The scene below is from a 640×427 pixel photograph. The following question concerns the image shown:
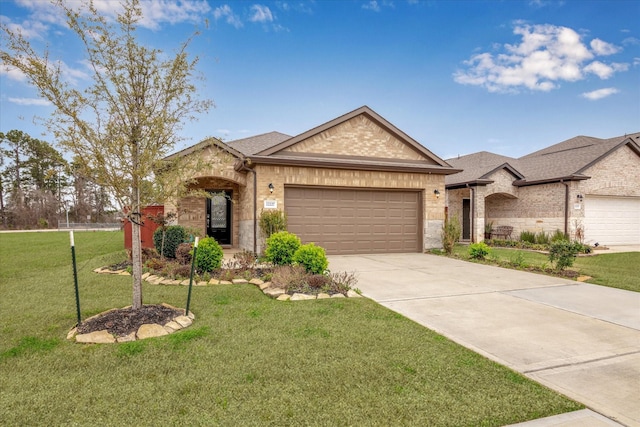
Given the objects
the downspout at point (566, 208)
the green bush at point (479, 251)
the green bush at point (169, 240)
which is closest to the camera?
the green bush at point (169, 240)

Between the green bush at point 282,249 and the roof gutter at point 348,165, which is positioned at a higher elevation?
the roof gutter at point 348,165

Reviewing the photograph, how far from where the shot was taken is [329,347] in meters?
4.11

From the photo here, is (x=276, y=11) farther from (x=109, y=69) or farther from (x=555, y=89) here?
(x=555, y=89)

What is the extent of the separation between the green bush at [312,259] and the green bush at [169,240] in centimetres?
446

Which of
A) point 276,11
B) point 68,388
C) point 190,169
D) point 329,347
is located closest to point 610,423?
point 329,347

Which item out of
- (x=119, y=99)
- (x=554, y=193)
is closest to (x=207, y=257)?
(x=119, y=99)

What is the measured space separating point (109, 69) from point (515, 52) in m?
17.0

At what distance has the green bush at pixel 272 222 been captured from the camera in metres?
11.5

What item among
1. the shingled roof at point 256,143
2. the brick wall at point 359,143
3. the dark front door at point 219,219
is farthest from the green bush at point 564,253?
the dark front door at point 219,219

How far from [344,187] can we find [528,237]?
32.8 ft

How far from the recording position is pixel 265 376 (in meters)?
3.41

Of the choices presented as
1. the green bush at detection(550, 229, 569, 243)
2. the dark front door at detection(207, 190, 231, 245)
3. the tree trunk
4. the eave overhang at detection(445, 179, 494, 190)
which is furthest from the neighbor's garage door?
the tree trunk

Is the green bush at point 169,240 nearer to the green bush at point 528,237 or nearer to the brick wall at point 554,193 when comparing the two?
the brick wall at point 554,193

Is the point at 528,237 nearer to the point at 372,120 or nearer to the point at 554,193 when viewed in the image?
the point at 554,193
